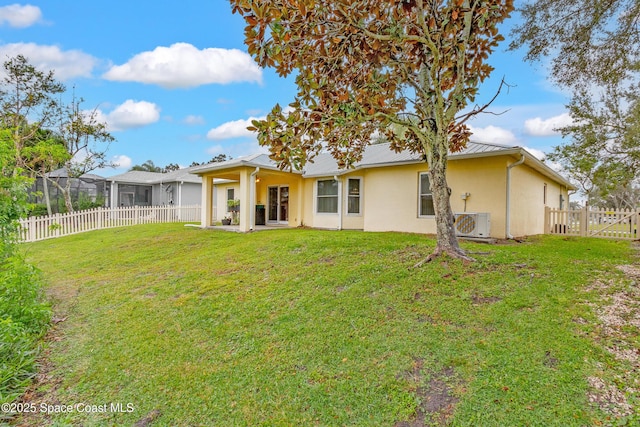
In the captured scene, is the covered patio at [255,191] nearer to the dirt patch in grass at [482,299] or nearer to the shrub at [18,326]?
the shrub at [18,326]

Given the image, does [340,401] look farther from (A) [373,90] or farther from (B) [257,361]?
(A) [373,90]

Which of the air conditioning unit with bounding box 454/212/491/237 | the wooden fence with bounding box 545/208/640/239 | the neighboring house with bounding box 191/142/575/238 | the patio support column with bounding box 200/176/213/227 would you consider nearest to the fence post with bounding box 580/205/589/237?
the wooden fence with bounding box 545/208/640/239

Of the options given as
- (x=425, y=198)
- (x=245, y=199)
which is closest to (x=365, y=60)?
(x=425, y=198)

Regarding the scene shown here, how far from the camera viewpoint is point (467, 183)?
989cm

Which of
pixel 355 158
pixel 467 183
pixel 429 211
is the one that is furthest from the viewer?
pixel 429 211

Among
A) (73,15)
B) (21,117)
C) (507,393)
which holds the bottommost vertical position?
(507,393)

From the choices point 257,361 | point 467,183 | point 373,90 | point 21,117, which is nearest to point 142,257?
point 257,361

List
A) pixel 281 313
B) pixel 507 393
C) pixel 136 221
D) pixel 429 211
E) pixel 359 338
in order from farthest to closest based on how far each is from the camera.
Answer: pixel 136 221, pixel 429 211, pixel 281 313, pixel 359 338, pixel 507 393

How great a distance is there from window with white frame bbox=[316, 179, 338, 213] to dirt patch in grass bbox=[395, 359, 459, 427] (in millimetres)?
10292

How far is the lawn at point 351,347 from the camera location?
8.67 feet

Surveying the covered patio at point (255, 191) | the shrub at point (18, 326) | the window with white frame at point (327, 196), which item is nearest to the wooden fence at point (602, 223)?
the window with white frame at point (327, 196)

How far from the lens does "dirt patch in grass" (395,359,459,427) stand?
2480mm

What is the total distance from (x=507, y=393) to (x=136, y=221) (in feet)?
59.2

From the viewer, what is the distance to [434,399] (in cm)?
269
